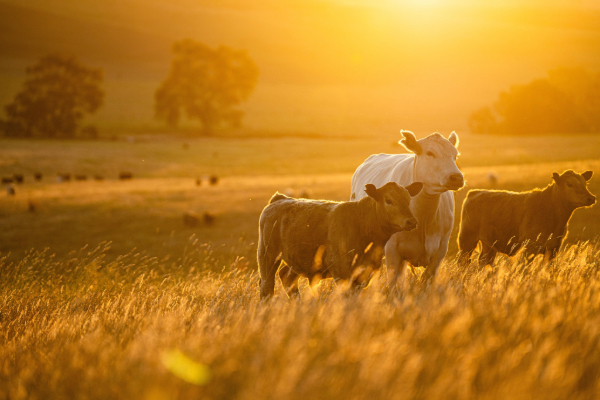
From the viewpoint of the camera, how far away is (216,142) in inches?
2389

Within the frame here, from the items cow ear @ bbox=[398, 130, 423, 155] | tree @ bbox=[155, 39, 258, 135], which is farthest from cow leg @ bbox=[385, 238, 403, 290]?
tree @ bbox=[155, 39, 258, 135]

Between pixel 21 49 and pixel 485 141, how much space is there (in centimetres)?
18221

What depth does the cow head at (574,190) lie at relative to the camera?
22.4 feet

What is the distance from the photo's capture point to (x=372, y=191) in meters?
5.54

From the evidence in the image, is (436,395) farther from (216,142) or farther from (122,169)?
(216,142)

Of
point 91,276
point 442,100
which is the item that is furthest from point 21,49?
point 91,276

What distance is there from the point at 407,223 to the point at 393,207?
25 centimetres

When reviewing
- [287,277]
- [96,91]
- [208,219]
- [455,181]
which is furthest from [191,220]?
[96,91]

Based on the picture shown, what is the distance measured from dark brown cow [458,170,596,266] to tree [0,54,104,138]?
2537 inches

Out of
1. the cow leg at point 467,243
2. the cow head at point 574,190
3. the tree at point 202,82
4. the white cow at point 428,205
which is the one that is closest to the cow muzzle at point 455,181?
the white cow at point 428,205

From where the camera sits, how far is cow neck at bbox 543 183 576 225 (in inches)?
279

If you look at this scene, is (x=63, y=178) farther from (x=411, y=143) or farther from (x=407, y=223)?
(x=407, y=223)

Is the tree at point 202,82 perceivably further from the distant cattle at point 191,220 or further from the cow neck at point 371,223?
the cow neck at point 371,223

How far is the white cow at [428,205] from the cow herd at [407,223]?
0.04ft
